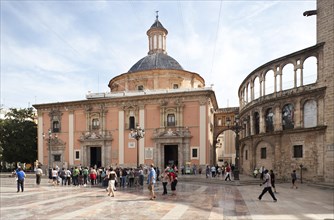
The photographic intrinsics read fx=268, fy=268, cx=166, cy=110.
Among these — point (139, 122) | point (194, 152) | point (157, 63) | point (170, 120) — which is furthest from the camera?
point (157, 63)

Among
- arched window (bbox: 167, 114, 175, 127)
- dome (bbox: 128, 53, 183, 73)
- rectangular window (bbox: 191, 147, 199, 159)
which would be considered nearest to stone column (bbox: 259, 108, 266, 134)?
rectangular window (bbox: 191, 147, 199, 159)

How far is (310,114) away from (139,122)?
18.6 m

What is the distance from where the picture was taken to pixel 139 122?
107ft

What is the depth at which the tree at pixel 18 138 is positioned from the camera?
3862cm

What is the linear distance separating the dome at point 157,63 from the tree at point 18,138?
58.1 ft

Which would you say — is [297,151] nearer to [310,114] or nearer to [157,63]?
[310,114]

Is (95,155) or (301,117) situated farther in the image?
(95,155)

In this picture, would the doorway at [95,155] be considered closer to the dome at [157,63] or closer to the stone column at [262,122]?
the dome at [157,63]

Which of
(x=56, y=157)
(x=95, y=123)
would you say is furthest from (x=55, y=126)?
(x=95, y=123)

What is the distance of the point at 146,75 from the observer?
1420 inches

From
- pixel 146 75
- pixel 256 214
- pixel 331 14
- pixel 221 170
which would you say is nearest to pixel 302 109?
pixel 331 14

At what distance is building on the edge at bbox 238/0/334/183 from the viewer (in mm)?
19656

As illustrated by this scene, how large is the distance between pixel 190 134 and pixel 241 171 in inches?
300

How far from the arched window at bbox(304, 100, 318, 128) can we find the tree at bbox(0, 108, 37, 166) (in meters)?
36.5
